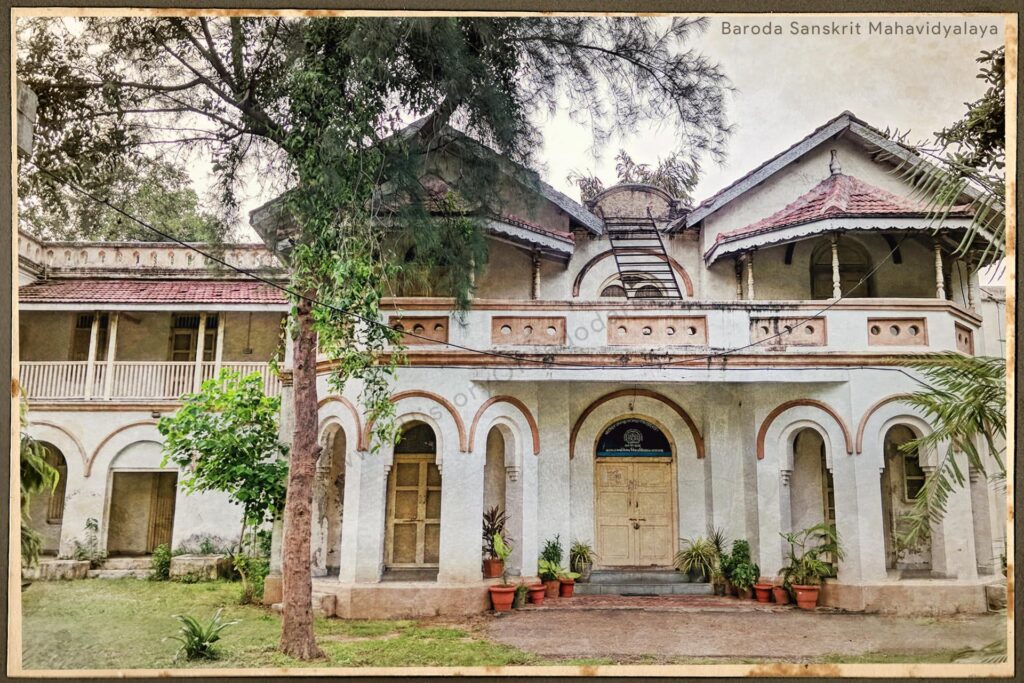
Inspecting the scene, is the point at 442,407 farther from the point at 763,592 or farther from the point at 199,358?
the point at 763,592

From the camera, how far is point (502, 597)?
5848mm

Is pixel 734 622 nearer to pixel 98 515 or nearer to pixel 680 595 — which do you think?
pixel 680 595

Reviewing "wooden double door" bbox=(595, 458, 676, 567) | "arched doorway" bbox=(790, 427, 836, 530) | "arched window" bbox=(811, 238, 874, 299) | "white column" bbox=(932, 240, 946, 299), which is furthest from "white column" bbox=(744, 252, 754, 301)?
"wooden double door" bbox=(595, 458, 676, 567)

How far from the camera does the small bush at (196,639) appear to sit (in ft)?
15.3

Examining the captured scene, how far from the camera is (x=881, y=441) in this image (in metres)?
5.82

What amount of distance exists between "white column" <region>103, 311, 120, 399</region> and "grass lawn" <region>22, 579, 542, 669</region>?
152cm

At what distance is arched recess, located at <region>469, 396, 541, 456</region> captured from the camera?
6.17 metres

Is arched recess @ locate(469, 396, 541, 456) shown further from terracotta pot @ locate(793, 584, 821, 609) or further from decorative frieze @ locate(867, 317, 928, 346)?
decorative frieze @ locate(867, 317, 928, 346)

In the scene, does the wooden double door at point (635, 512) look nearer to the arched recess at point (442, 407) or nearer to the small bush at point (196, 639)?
the arched recess at point (442, 407)

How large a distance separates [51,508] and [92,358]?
1.13 metres

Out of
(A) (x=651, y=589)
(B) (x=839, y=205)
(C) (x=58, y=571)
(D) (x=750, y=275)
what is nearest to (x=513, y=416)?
(A) (x=651, y=589)

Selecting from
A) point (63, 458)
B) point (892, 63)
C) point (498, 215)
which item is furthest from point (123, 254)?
point (892, 63)

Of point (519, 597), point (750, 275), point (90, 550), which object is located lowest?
point (519, 597)

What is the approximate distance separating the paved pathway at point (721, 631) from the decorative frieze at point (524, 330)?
2.09 metres
